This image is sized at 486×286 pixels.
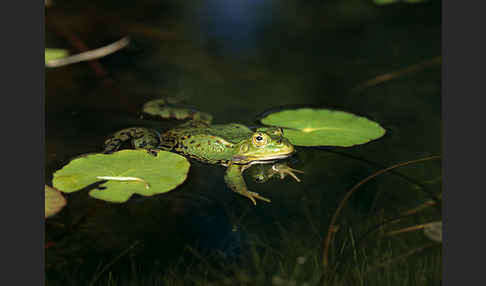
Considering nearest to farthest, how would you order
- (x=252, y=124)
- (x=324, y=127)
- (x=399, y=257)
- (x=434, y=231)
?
1. (x=399, y=257)
2. (x=434, y=231)
3. (x=324, y=127)
4. (x=252, y=124)

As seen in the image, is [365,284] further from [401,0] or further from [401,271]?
[401,0]

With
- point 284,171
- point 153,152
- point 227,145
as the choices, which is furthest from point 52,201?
point 284,171

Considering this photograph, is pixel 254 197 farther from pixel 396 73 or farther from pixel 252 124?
pixel 396 73

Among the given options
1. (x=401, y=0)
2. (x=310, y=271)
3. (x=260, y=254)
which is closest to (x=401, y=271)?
(x=310, y=271)

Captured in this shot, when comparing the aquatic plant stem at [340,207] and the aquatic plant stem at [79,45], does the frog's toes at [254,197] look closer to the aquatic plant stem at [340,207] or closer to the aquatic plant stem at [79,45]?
the aquatic plant stem at [340,207]

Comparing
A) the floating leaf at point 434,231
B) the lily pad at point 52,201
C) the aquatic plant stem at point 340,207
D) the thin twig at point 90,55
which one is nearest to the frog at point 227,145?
the aquatic plant stem at point 340,207

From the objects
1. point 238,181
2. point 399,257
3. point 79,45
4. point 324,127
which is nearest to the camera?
point 399,257

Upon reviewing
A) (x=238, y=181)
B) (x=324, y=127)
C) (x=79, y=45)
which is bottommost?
(x=238, y=181)
